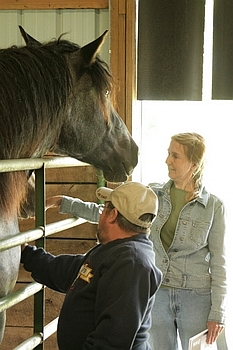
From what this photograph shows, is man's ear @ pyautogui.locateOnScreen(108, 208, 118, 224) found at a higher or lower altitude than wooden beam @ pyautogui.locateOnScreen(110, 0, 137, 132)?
lower

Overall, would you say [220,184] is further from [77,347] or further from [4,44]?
[77,347]

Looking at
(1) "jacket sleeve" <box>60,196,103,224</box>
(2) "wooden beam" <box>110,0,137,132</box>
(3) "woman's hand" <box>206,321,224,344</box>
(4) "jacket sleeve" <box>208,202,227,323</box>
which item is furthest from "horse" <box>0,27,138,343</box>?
(2) "wooden beam" <box>110,0,137,132</box>

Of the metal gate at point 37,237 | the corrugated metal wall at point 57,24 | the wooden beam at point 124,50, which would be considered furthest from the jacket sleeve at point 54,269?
the corrugated metal wall at point 57,24

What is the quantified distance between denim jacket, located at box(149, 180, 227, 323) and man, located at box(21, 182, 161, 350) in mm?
977

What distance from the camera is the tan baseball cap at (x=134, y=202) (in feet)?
5.12

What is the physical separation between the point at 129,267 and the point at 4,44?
2.48m

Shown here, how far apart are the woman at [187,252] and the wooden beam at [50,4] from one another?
1197 millimetres

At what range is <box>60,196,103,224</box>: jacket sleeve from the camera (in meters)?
2.07

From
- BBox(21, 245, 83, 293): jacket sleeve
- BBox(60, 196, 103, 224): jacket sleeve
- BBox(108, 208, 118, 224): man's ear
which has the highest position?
BBox(108, 208, 118, 224): man's ear

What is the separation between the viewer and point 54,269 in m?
1.75

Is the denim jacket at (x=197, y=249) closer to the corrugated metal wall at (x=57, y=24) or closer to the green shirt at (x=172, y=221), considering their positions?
the green shirt at (x=172, y=221)

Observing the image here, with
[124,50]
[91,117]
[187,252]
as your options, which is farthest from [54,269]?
[124,50]

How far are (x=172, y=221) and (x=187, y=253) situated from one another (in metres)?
0.16

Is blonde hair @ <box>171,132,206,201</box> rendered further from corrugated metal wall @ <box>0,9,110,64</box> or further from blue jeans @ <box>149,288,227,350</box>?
corrugated metal wall @ <box>0,9,110,64</box>
